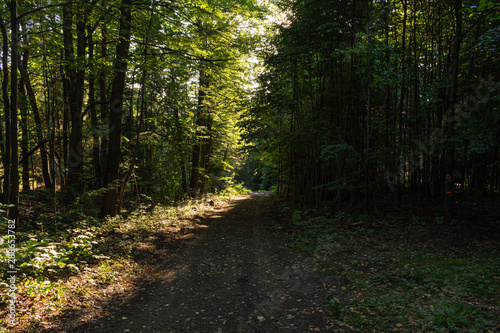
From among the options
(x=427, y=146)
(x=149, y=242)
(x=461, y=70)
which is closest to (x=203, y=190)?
(x=149, y=242)

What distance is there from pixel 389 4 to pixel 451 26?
225 cm

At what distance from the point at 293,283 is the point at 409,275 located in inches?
93.0

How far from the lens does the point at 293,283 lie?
558 centimetres

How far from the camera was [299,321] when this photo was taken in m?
4.22

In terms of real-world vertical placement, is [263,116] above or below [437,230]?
above

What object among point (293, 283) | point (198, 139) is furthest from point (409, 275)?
point (198, 139)

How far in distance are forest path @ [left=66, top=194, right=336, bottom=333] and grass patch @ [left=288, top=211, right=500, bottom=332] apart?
53 centimetres

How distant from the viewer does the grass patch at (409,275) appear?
3.71 metres

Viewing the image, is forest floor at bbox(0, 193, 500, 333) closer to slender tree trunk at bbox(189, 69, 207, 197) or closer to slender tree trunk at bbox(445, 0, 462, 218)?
slender tree trunk at bbox(445, 0, 462, 218)

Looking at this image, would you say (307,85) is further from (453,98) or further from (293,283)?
(293,283)

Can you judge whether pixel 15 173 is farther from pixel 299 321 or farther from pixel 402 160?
pixel 402 160

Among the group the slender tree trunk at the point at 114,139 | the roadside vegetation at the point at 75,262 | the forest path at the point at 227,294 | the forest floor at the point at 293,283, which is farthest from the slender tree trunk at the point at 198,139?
the forest path at the point at 227,294

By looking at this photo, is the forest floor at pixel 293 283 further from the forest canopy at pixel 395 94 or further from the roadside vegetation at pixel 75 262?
the forest canopy at pixel 395 94

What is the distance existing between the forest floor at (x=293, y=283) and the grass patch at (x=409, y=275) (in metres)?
0.02
